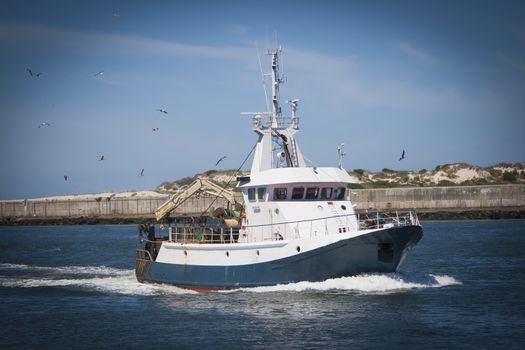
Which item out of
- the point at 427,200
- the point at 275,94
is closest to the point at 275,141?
the point at 275,94

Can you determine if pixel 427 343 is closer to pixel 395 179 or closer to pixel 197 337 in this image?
pixel 197 337

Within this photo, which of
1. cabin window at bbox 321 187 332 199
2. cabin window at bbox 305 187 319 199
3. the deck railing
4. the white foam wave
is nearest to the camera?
the white foam wave

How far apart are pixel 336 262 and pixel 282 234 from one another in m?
2.63

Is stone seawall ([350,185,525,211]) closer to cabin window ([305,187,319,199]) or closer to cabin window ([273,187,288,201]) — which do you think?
cabin window ([305,187,319,199])

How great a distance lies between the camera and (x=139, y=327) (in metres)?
24.2

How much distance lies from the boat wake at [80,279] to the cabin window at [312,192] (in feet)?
20.1

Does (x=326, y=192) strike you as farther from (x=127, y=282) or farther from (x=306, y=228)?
(x=127, y=282)

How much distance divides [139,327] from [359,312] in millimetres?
6879

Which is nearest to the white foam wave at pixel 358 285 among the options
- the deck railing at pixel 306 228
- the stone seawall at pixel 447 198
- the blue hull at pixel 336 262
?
the blue hull at pixel 336 262

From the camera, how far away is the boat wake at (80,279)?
107 feet

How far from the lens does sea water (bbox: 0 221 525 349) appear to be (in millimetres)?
21688

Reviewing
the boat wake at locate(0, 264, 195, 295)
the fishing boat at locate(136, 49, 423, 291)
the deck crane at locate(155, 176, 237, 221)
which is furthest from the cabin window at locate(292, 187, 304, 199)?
the boat wake at locate(0, 264, 195, 295)

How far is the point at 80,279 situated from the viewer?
37.5 meters

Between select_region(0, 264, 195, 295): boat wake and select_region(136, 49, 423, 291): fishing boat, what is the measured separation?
0.95m
